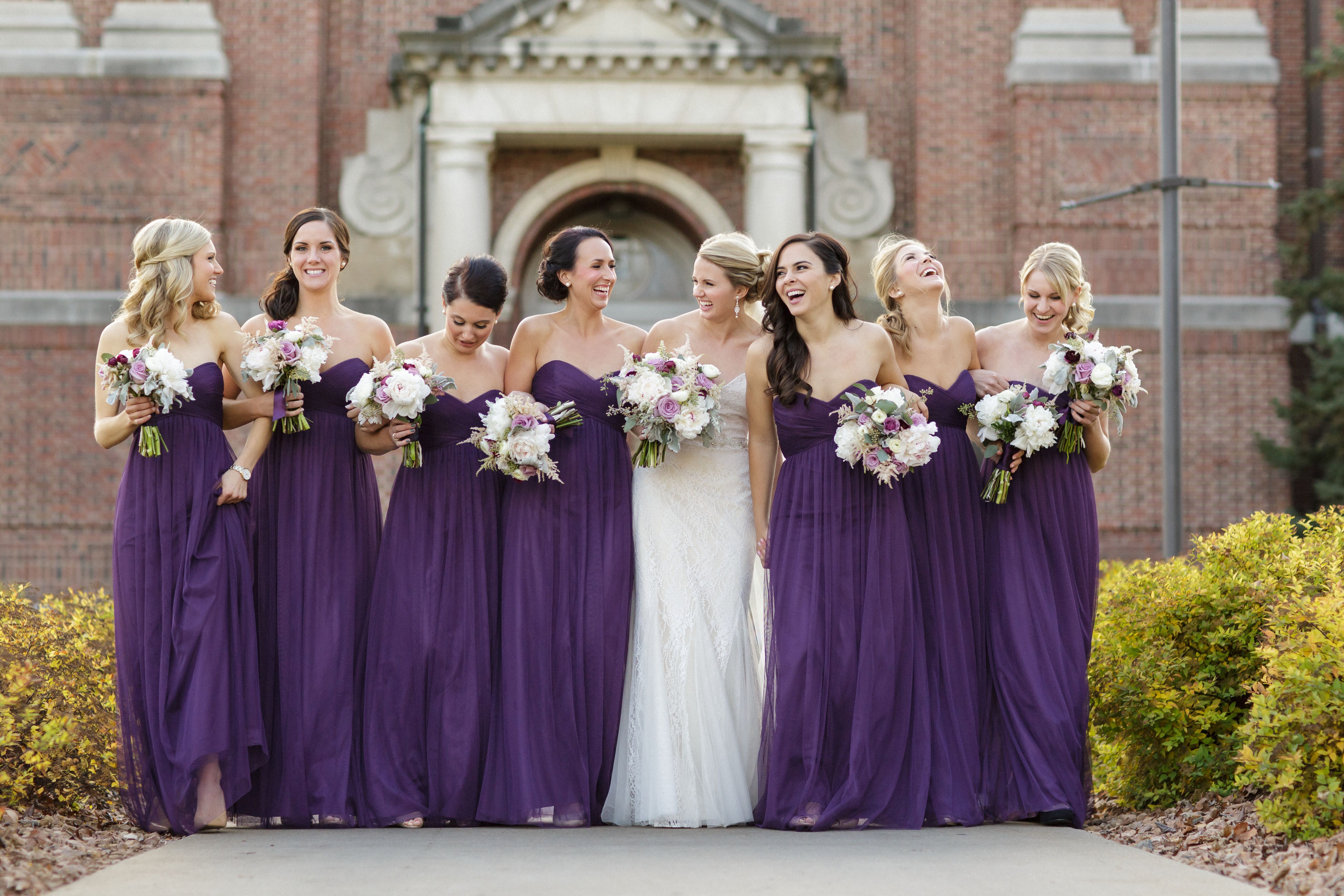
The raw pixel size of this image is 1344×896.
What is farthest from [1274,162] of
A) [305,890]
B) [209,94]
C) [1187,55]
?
[305,890]

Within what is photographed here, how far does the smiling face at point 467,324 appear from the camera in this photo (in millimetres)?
6441

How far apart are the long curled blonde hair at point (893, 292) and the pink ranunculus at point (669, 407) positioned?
1153 millimetres

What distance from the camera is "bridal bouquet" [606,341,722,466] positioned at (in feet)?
19.9

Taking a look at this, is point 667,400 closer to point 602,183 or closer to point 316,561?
point 316,561

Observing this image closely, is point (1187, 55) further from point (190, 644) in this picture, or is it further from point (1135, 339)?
point (190, 644)

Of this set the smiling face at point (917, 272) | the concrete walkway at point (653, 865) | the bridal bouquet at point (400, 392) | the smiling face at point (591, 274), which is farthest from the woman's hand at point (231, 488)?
the smiling face at point (917, 272)

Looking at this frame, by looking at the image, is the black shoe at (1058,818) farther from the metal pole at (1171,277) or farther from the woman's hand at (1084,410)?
the metal pole at (1171,277)

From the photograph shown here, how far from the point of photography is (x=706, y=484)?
21.3 ft

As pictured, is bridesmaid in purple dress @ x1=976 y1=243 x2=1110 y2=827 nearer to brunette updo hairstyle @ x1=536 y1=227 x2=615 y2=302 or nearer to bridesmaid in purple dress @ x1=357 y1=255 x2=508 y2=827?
brunette updo hairstyle @ x1=536 y1=227 x2=615 y2=302

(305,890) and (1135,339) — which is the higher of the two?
(1135,339)

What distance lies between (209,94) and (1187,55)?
11637mm

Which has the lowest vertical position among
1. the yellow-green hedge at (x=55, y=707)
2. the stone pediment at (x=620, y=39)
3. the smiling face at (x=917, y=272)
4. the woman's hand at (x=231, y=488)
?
the yellow-green hedge at (x=55, y=707)

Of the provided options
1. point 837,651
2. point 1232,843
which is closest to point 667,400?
point 837,651

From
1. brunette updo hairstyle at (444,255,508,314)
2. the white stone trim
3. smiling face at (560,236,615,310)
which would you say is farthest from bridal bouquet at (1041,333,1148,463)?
the white stone trim
